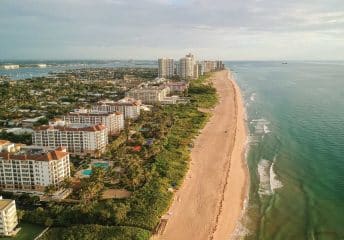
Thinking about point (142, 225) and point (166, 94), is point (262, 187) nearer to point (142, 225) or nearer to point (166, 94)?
point (142, 225)

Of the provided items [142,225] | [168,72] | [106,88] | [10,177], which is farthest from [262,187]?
[168,72]

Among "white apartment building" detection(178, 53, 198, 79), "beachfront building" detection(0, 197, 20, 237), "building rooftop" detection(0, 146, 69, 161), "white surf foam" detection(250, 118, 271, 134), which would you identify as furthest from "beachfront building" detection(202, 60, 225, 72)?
"beachfront building" detection(0, 197, 20, 237)

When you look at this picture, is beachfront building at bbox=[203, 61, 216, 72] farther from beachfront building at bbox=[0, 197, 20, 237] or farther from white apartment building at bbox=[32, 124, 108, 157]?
beachfront building at bbox=[0, 197, 20, 237]

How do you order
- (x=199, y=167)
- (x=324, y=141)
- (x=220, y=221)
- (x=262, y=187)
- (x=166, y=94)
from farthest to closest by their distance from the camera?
(x=166, y=94) → (x=324, y=141) → (x=199, y=167) → (x=262, y=187) → (x=220, y=221)

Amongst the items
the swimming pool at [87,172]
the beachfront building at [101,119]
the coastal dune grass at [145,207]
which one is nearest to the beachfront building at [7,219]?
the coastal dune grass at [145,207]

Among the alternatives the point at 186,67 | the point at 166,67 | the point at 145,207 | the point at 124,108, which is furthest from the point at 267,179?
the point at 166,67

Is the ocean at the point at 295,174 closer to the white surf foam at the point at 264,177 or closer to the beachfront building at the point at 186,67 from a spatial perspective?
the white surf foam at the point at 264,177
